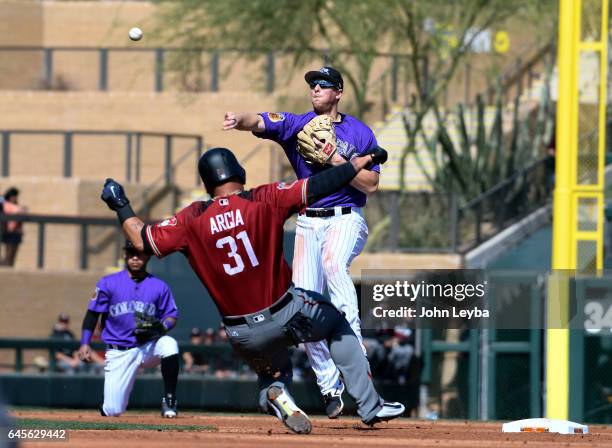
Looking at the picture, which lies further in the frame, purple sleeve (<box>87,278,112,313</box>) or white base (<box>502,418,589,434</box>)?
purple sleeve (<box>87,278,112,313</box>)

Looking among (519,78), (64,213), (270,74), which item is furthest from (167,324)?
(519,78)

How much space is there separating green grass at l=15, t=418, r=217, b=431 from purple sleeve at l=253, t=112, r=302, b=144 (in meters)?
1.93

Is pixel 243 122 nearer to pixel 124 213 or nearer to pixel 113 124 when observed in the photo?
pixel 124 213

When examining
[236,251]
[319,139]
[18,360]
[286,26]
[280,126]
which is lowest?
[18,360]

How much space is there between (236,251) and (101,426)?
216 cm

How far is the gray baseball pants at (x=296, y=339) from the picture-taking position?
8.12 meters

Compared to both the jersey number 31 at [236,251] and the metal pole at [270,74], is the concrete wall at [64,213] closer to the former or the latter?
the metal pole at [270,74]

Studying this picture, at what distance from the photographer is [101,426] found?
9516mm

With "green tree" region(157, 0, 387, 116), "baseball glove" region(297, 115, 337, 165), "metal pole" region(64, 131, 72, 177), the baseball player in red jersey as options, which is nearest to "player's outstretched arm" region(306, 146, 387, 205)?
the baseball player in red jersey

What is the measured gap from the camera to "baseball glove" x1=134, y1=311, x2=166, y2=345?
12484mm

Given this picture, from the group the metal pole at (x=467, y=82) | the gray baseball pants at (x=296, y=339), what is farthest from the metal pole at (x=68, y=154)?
the gray baseball pants at (x=296, y=339)

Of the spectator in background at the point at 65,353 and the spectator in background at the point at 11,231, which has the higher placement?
the spectator in background at the point at 11,231

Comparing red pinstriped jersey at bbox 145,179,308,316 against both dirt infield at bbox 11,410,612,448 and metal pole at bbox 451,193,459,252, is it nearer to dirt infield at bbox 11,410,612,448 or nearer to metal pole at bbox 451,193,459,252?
dirt infield at bbox 11,410,612,448

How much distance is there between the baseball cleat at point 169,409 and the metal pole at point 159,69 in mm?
14027
